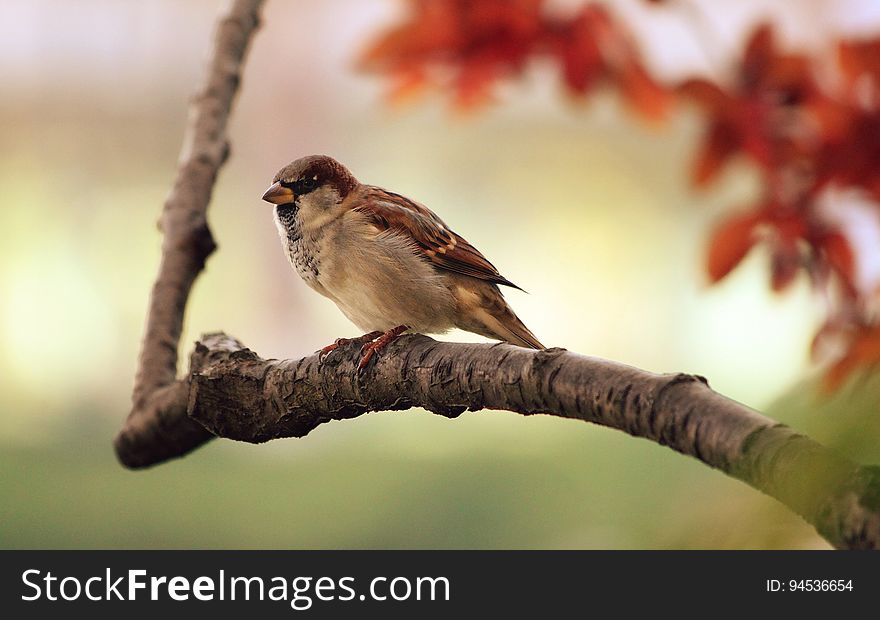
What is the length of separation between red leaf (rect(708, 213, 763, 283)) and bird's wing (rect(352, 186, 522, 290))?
288mm

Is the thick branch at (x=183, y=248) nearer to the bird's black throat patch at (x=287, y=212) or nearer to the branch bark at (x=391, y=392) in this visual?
the branch bark at (x=391, y=392)

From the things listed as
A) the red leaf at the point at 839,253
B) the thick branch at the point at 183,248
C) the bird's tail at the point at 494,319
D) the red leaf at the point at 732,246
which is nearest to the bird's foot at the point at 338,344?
the thick branch at the point at 183,248

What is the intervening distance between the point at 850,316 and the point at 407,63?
0.70 meters

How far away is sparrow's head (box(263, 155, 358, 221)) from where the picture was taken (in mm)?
1396

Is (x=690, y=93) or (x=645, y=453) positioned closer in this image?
(x=690, y=93)

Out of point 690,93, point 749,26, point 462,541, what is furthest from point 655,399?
point 462,541

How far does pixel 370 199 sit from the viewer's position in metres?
1.46

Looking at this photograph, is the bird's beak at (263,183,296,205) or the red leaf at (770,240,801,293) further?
the bird's beak at (263,183,296,205)

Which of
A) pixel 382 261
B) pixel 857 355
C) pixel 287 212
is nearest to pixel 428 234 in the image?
A: pixel 382 261

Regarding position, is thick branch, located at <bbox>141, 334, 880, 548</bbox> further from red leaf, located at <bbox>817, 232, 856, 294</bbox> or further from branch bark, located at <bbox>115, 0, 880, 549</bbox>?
red leaf, located at <bbox>817, 232, 856, 294</bbox>

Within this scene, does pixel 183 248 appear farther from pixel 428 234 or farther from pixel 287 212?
pixel 428 234

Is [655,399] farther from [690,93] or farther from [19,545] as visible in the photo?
[19,545]

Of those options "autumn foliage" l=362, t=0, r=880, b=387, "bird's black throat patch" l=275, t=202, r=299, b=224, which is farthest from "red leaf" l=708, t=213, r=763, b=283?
"bird's black throat patch" l=275, t=202, r=299, b=224

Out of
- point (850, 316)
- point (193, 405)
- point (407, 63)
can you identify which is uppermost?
point (407, 63)
